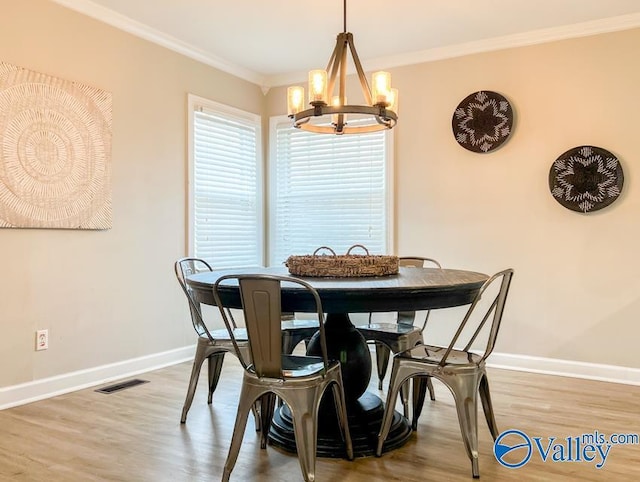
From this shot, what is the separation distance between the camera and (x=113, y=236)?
363cm

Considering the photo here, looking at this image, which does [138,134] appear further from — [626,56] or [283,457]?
[626,56]

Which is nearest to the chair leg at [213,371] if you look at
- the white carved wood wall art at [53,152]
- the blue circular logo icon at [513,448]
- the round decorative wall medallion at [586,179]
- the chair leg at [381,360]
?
the chair leg at [381,360]

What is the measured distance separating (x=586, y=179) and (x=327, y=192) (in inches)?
84.2

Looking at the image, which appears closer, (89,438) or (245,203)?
(89,438)

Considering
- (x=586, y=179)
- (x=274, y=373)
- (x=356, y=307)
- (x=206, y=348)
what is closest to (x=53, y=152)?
(x=206, y=348)

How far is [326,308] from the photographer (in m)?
A: 2.09

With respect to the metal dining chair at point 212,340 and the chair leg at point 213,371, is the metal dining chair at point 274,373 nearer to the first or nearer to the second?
the metal dining chair at point 212,340

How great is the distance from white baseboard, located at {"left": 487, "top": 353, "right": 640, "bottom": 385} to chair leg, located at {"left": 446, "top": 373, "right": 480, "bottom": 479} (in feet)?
6.32

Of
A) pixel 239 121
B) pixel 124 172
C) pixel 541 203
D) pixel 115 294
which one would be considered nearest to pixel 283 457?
pixel 115 294

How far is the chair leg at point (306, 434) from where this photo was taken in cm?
198

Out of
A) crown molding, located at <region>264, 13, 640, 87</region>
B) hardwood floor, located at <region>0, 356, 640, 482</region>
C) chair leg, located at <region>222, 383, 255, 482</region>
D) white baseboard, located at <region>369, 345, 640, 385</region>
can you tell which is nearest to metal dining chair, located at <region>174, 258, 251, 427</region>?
hardwood floor, located at <region>0, 356, 640, 482</region>

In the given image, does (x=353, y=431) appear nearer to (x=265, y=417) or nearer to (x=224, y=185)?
(x=265, y=417)

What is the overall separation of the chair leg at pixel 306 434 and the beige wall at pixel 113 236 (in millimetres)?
1982

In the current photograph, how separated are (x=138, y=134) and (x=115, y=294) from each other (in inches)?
46.0
